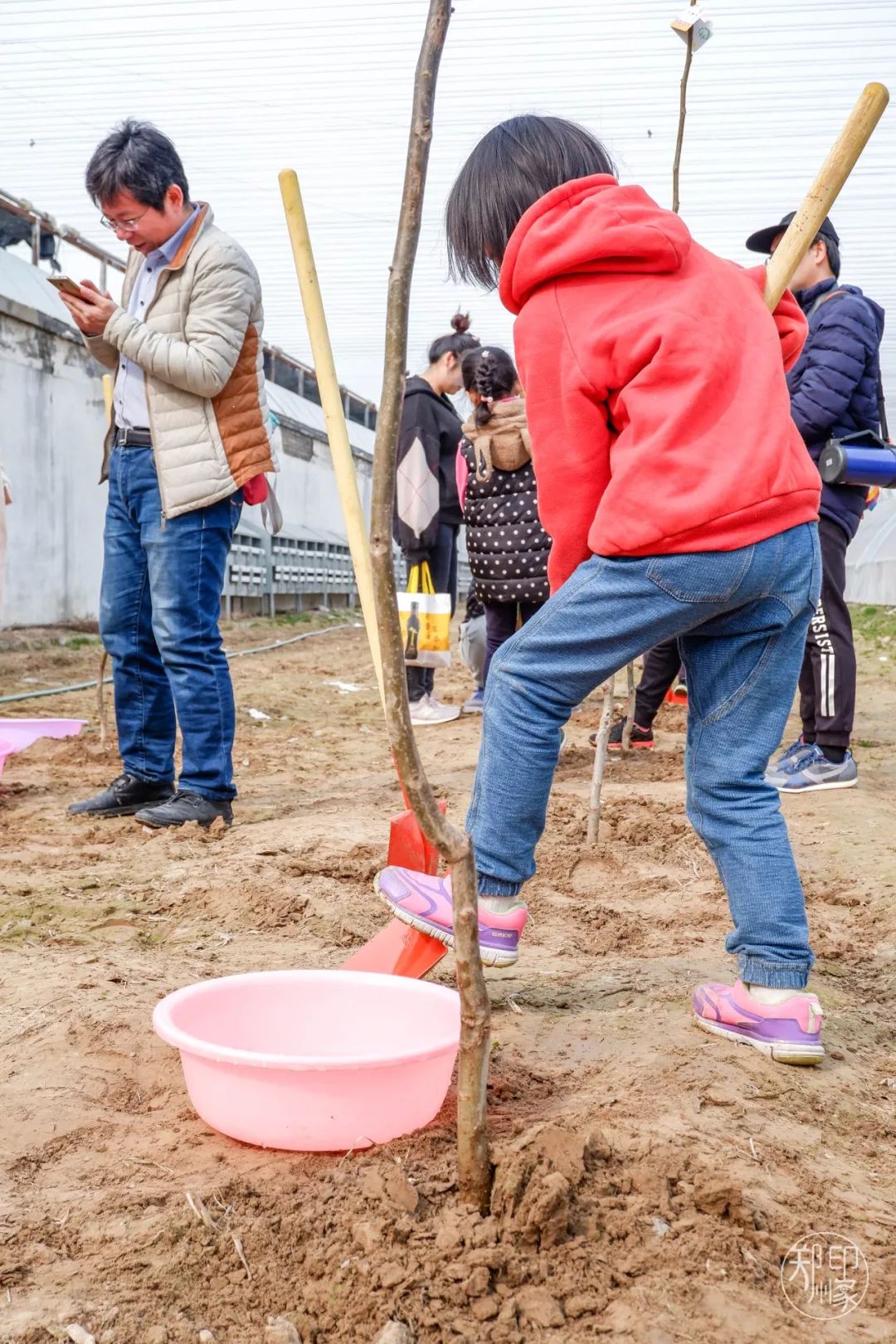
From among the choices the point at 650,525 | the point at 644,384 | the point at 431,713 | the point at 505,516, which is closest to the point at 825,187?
the point at 644,384

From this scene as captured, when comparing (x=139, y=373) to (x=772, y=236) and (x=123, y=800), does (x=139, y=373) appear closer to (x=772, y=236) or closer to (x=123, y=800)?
(x=123, y=800)

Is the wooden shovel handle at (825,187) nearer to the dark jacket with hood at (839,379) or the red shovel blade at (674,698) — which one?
the dark jacket with hood at (839,379)

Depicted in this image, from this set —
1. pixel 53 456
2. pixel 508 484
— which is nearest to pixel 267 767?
pixel 508 484

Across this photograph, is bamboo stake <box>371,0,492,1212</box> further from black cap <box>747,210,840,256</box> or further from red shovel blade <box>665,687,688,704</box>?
red shovel blade <box>665,687,688,704</box>

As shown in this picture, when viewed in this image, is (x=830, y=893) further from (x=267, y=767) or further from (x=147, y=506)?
(x=267, y=767)

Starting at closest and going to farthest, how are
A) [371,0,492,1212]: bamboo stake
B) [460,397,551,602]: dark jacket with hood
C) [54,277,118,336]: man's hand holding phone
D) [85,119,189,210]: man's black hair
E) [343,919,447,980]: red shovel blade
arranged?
1. [371,0,492,1212]: bamboo stake
2. [343,919,447,980]: red shovel blade
3. [85,119,189,210]: man's black hair
4. [54,277,118,336]: man's hand holding phone
5. [460,397,551,602]: dark jacket with hood

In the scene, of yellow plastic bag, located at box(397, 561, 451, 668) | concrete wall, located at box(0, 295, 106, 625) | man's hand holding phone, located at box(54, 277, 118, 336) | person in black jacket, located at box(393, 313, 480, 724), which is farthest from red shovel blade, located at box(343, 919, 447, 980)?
concrete wall, located at box(0, 295, 106, 625)

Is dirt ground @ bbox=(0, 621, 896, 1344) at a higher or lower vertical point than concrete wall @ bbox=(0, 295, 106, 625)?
lower

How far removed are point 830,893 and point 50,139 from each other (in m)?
10.2

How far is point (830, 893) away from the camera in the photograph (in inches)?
118

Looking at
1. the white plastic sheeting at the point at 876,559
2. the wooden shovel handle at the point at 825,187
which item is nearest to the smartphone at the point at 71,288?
the wooden shovel handle at the point at 825,187

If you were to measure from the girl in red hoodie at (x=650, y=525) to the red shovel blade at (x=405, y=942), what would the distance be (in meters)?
0.14

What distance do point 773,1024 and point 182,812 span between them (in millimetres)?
2065

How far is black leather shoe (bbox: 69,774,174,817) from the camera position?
145 inches
